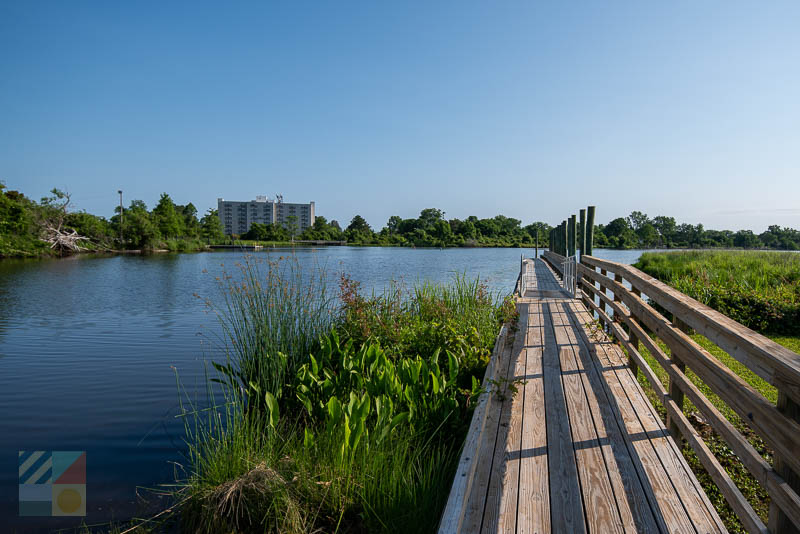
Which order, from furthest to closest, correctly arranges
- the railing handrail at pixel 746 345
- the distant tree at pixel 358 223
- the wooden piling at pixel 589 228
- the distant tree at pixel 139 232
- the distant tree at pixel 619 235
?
the distant tree at pixel 358 223, the distant tree at pixel 619 235, the distant tree at pixel 139 232, the wooden piling at pixel 589 228, the railing handrail at pixel 746 345

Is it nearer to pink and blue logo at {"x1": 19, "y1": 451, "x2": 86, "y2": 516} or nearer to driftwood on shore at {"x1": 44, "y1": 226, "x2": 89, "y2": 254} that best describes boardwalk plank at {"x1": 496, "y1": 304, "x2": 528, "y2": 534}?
pink and blue logo at {"x1": 19, "y1": 451, "x2": 86, "y2": 516}

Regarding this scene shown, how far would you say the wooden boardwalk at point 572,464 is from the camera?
1.89 m

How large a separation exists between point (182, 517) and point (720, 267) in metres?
14.0

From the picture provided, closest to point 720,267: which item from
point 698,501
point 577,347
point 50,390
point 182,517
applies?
point 577,347

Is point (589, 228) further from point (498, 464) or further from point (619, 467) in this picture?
point (498, 464)

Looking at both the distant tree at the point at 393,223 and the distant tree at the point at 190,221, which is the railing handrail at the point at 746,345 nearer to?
the distant tree at the point at 190,221

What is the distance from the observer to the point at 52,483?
11.6 feet

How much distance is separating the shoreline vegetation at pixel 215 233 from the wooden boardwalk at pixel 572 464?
13.2 ft

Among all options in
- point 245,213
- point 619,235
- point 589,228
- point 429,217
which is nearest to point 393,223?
point 429,217

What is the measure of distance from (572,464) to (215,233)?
6972 cm

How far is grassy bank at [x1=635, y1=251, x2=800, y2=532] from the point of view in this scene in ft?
9.11

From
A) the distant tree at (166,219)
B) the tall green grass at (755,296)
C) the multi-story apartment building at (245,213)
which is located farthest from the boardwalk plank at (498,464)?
the multi-story apartment building at (245,213)

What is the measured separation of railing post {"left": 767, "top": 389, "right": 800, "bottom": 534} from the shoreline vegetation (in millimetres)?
5427

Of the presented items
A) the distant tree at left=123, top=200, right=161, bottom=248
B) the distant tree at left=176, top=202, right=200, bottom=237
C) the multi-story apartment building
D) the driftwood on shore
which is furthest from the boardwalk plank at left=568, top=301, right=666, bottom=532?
the multi-story apartment building
